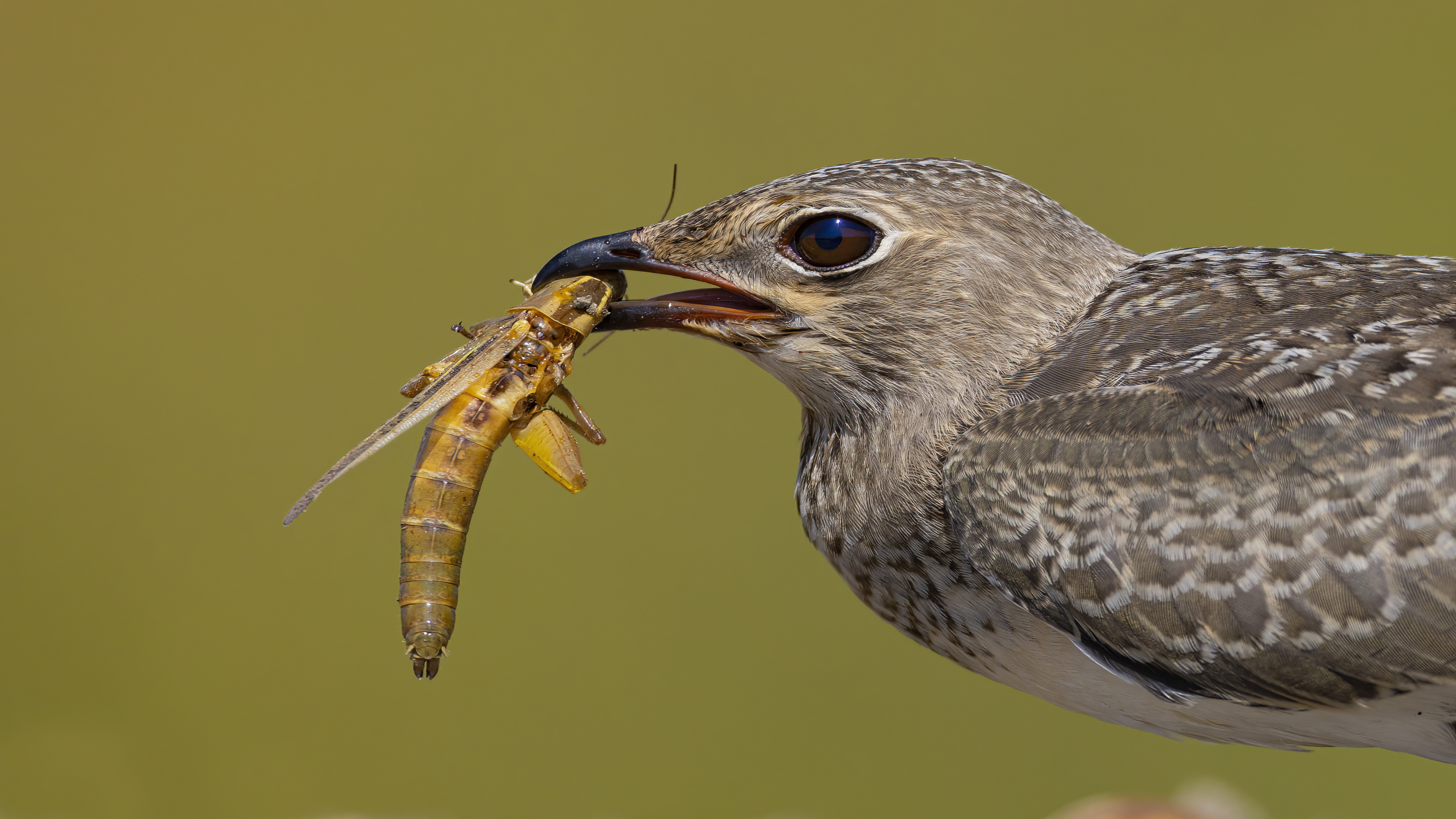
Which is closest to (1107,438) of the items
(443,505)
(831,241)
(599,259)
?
(831,241)

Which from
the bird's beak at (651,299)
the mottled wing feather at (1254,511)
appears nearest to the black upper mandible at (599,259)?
the bird's beak at (651,299)

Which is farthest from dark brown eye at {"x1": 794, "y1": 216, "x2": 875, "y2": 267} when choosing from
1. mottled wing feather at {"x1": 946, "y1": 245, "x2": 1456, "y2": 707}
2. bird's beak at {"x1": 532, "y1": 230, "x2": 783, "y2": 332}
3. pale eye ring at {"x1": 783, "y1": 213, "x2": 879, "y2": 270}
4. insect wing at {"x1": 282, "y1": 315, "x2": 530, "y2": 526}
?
insect wing at {"x1": 282, "y1": 315, "x2": 530, "y2": 526}

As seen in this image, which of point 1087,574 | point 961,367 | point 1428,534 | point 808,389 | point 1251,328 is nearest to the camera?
point 1428,534

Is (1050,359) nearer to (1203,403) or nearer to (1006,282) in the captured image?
(1006,282)

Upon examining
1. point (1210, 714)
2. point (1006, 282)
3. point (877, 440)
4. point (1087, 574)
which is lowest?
point (1210, 714)

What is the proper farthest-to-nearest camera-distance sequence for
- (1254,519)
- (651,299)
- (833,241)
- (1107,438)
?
(651,299)
(833,241)
(1107,438)
(1254,519)

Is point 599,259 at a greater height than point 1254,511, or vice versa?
point 599,259

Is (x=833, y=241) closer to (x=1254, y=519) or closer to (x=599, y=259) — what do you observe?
(x=599, y=259)

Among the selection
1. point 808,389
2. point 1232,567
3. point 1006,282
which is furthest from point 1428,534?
point 808,389
